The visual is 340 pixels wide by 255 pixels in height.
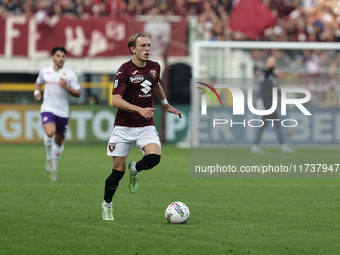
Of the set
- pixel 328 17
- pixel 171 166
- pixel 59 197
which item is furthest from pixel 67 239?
pixel 328 17

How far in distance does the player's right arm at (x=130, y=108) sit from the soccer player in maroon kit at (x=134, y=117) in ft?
0.07

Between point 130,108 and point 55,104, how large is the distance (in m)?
4.68

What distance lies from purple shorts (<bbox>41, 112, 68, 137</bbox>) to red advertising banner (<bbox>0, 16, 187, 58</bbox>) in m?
11.0

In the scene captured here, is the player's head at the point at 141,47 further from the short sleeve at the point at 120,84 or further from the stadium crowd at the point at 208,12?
the stadium crowd at the point at 208,12

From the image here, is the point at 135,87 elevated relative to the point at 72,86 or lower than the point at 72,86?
lower

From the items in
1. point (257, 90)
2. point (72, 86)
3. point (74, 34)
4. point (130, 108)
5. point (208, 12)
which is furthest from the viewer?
point (208, 12)

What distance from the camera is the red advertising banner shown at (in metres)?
21.4

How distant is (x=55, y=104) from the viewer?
1073 cm

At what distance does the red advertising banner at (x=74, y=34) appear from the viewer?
2141cm

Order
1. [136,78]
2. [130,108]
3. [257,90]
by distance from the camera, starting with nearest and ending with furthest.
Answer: [130,108] → [136,78] → [257,90]

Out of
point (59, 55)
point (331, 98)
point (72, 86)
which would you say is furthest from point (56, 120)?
point (331, 98)

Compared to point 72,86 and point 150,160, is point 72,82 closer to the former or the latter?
point 72,86

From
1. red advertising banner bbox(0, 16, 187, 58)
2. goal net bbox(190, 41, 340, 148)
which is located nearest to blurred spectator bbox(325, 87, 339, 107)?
goal net bbox(190, 41, 340, 148)

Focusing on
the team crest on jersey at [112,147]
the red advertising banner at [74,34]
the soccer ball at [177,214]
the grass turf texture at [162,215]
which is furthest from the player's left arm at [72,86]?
the red advertising banner at [74,34]
